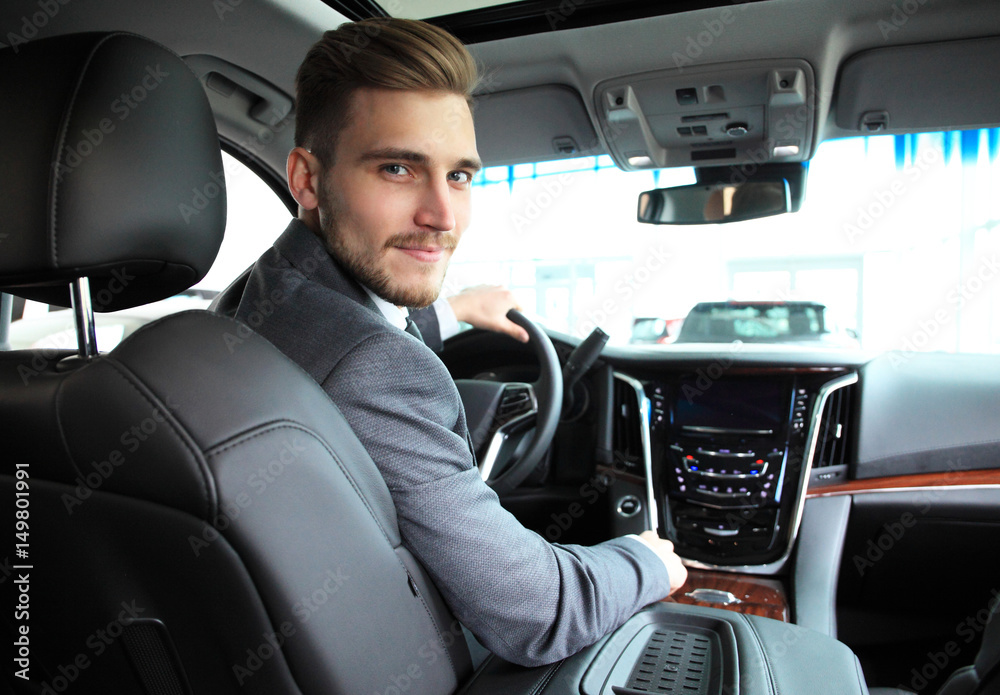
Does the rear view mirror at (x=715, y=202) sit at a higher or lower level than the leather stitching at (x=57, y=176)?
lower

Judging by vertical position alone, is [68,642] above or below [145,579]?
below

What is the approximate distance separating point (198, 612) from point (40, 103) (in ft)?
2.14

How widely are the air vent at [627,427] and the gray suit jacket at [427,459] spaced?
4.44ft

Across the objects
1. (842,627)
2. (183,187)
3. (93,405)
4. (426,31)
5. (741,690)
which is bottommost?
(842,627)

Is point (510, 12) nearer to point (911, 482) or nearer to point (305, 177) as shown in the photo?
point (305, 177)

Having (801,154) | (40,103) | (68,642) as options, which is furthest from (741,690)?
(801,154)

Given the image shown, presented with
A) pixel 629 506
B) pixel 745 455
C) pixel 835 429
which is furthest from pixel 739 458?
pixel 629 506

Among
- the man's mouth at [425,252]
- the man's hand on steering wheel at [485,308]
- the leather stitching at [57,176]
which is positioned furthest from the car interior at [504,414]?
the man's mouth at [425,252]

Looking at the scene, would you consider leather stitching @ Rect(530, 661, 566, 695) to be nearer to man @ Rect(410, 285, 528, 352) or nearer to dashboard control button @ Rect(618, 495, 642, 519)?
man @ Rect(410, 285, 528, 352)

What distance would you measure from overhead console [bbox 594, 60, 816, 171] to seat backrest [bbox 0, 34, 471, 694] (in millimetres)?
1319

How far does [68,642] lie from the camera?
944mm

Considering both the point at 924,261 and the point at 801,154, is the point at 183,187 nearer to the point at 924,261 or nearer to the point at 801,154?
the point at 801,154

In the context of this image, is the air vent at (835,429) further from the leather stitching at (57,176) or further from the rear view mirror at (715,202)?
the leather stitching at (57,176)

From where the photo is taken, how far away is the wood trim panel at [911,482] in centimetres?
202
